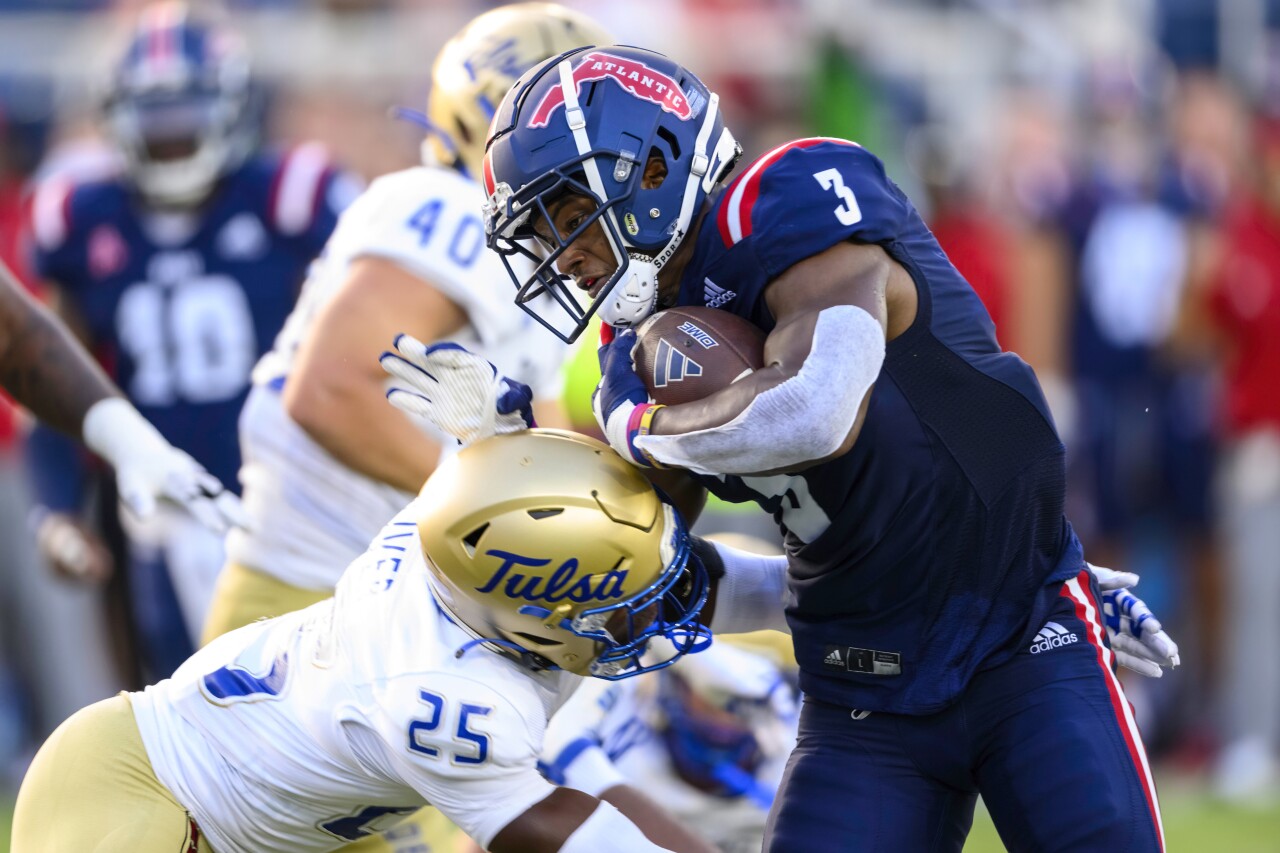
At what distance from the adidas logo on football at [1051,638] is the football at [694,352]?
69 centimetres

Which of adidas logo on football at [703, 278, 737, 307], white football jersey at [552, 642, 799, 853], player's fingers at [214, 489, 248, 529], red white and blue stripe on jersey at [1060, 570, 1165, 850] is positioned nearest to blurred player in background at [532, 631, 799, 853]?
white football jersey at [552, 642, 799, 853]

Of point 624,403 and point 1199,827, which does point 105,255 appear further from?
point 1199,827

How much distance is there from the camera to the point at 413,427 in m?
4.21

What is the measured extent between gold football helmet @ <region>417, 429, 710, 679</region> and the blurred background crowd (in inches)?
152

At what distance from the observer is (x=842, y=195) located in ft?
9.91

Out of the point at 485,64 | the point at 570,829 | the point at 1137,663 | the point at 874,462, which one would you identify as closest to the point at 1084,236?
the point at 485,64

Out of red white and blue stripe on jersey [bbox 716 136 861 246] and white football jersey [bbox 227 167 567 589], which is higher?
red white and blue stripe on jersey [bbox 716 136 861 246]

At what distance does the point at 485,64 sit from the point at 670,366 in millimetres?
1443

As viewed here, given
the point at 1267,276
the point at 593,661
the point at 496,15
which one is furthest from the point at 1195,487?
the point at 593,661

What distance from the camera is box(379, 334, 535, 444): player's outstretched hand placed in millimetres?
3111

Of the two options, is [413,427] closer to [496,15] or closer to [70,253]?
[496,15]

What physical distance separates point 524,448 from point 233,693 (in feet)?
2.19

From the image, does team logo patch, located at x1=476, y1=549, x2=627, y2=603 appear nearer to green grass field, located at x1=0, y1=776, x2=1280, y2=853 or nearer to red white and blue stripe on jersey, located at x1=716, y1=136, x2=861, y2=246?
red white and blue stripe on jersey, located at x1=716, y1=136, x2=861, y2=246

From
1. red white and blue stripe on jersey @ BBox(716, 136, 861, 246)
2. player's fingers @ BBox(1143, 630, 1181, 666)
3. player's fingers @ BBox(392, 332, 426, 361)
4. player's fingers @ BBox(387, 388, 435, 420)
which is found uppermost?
red white and blue stripe on jersey @ BBox(716, 136, 861, 246)
